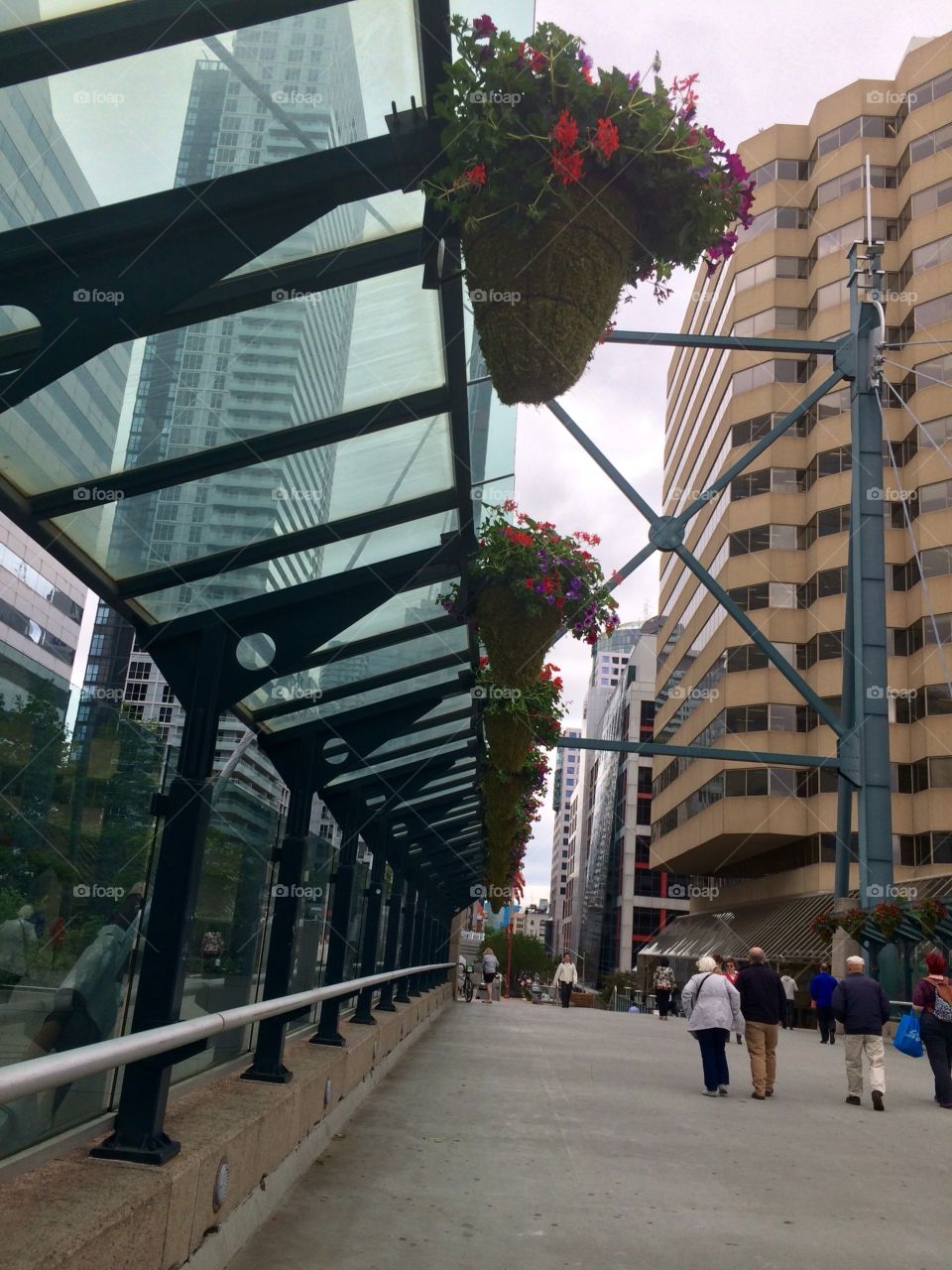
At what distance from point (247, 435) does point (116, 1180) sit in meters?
3.50

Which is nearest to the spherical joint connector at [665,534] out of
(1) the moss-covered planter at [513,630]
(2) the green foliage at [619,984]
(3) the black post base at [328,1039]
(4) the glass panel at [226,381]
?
(1) the moss-covered planter at [513,630]

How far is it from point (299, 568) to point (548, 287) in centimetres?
351

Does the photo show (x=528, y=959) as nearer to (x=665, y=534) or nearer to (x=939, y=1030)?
(x=665, y=534)

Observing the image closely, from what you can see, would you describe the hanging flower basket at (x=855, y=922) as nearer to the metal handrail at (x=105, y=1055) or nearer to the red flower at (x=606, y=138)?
the metal handrail at (x=105, y=1055)

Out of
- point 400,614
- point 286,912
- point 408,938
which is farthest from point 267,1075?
point 408,938

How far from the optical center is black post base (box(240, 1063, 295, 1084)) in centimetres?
639

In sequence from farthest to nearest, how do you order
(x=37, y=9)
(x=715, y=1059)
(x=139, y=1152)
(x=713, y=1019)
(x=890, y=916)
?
(x=890, y=916), (x=715, y=1059), (x=713, y=1019), (x=139, y=1152), (x=37, y=9)

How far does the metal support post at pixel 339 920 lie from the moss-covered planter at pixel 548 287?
6186mm

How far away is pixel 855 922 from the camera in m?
21.7

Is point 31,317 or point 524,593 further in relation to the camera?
point 524,593

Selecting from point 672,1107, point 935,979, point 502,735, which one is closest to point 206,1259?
point 502,735

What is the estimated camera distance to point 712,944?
5116 cm

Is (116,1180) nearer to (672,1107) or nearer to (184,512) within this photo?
(184,512)

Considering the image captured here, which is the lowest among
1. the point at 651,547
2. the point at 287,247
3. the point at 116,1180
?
the point at 116,1180
